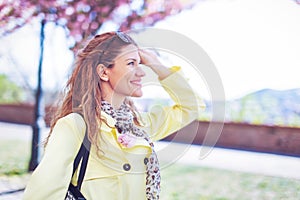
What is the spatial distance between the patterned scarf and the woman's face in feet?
0.17

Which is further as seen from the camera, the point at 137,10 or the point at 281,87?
the point at 137,10

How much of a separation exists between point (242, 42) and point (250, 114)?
0.91m

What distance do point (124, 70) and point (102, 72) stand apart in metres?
0.06

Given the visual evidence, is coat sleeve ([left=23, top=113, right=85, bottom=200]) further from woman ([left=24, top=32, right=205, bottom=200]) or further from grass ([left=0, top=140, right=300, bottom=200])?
grass ([left=0, top=140, right=300, bottom=200])

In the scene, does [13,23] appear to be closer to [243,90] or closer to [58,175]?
[243,90]

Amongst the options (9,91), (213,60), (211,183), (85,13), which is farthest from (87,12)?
(9,91)

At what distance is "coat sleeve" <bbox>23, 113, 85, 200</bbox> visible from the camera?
89cm

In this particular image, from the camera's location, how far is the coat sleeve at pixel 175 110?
3.59 ft

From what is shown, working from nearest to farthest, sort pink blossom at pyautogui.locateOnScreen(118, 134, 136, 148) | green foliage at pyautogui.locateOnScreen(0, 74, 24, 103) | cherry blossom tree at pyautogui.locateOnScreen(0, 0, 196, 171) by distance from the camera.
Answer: pink blossom at pyautogui.locateOnScreen(118, 134, 136, 148) < cherry blossom tree at pyautogui.locateOnScreen(0, 0, 196, 171) < green foliage at pyautogui.locateOnScreen(0, 74, 24, 103)

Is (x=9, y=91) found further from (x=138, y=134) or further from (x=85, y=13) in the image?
(x=138, y=134)

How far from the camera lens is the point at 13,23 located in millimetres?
2232

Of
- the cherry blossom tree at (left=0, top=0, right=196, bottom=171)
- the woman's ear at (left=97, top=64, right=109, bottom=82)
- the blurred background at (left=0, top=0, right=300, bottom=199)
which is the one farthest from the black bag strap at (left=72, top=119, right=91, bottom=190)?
the cherry blossom tree at (left=0, top=0, right=196, bottom=171)

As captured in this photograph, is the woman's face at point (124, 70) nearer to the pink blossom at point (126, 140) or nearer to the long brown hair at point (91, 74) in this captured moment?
the long brown hair at point (91, 74)

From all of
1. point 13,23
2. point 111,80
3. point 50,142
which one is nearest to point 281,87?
point 111,80
